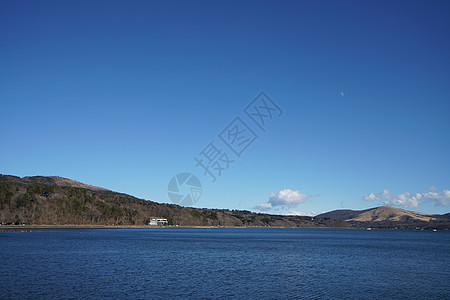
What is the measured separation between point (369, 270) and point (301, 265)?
13.5 meters

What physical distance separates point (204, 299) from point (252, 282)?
14.1 meters

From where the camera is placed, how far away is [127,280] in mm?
55406

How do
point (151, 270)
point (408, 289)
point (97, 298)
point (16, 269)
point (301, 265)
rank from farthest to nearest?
point (301, 265) → point (151, 270) → point (16, 269) → point (408, 289) → point (97, 298)

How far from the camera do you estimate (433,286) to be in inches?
2238

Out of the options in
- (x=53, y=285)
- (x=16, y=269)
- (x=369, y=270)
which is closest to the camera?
(x=53, y=285)

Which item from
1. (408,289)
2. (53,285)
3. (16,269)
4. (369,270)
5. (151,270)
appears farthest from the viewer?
(369,270)

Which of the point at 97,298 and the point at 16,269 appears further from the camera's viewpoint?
the point at 16,269

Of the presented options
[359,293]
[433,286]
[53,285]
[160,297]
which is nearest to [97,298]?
[160,297]

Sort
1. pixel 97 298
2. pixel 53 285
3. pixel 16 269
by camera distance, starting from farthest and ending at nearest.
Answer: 1. pixel 16 269
2. pixel 53 285
3. pixel 97 298

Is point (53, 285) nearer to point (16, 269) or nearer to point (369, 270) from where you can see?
point (16, 269)

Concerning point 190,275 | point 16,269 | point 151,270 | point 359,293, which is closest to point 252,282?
point 190,275

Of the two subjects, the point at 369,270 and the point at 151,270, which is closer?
the point at 151,270

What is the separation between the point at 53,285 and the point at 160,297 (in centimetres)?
1532

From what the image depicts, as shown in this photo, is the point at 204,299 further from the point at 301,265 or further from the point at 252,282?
the point at 301,265
